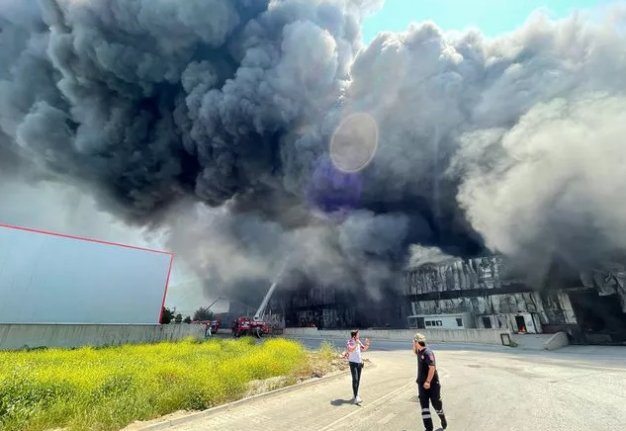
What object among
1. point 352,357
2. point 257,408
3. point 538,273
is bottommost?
point 257,408

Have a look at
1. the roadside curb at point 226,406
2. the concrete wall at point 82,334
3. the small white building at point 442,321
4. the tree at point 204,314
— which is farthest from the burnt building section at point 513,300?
the tree at point 204,314

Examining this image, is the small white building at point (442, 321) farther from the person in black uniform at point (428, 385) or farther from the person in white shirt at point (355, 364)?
the person in black uniform at point (428, 385)

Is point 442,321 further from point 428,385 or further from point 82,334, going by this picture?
point 82,334

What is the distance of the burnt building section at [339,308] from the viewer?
49688 millimetres

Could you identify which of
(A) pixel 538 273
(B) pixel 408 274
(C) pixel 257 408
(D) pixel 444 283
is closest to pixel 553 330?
(A) pixel 538 273

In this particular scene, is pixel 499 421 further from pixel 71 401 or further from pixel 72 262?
pixel 72 262

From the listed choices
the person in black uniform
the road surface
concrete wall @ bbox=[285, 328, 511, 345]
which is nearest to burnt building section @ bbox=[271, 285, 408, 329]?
concrete wall @ bbox=[285, 328, 511, 345]

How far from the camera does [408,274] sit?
4769 centimetres

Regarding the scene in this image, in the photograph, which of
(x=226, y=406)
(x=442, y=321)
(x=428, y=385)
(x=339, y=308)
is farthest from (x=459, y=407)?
→ (x=339, y=308)

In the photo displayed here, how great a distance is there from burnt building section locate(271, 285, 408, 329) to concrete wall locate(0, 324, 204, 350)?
3094 centimetres

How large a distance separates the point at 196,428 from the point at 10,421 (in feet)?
10.1

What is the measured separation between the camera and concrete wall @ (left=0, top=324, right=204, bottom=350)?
862 inches

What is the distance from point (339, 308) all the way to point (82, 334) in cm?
4219

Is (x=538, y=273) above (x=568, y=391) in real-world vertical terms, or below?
above
